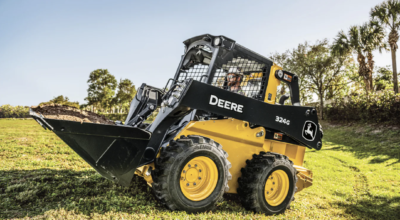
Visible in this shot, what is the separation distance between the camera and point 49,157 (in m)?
6.70

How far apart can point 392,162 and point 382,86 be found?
110 ft

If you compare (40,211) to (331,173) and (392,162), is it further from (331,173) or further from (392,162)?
→ (392,162)

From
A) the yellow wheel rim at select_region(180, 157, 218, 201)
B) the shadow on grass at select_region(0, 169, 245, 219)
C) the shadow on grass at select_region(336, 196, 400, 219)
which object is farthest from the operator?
the shadow on grass at select_region(336, 196, 400, 219)

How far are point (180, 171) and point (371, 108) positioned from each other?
17949 mm

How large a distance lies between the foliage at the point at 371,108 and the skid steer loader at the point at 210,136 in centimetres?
1377

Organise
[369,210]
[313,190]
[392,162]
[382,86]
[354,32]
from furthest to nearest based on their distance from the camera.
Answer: [382,86] → [354,32] → [392,162] → [313,190] → [369,210]

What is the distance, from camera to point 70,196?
3713mm

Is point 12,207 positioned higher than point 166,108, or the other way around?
point 166,108

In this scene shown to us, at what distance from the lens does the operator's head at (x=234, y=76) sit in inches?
167

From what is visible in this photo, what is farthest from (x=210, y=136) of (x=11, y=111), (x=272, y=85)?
(x=11, y=111)

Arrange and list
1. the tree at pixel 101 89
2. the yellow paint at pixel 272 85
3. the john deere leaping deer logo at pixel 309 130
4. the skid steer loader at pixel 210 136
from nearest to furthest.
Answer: the skid steer loader at pixel 210 136
the yellow paint at pixel 272 85
the john deere leaping deer logo at pixel 309 130
the tree at pixel 101 89

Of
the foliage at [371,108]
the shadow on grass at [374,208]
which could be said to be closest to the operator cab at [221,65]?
the shadow on grass at [374,208]

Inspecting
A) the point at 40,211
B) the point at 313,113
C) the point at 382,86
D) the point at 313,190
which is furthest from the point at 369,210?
the point at 382,86

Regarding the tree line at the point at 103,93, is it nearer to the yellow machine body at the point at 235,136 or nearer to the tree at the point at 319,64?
the tree at the point at 319,64
